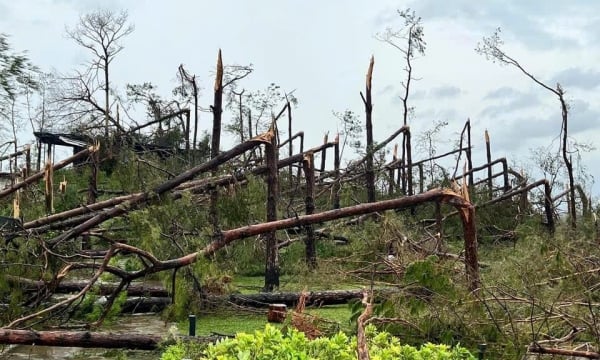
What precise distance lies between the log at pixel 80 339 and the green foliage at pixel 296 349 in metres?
1.16

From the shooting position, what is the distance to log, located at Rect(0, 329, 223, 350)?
4844 millimetres

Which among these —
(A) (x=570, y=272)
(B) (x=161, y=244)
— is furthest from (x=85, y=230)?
(A) (x=570, y=272)

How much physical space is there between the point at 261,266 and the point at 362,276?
3.12 m

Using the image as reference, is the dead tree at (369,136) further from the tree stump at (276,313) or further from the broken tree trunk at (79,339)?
the broken tree trunk at (79,339)

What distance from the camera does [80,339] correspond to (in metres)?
4.93

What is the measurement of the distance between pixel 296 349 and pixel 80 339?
2.18 metres

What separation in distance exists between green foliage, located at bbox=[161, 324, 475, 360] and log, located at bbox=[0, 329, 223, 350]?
1.16 meters

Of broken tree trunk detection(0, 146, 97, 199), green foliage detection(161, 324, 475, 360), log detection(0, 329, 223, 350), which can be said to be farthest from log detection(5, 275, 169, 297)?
green foliage detection(161, 324, 475, 360)

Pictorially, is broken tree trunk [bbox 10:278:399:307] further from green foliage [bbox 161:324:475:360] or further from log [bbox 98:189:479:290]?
green foliage [bbox 161:324:475:360]

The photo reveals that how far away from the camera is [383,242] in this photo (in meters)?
7.99

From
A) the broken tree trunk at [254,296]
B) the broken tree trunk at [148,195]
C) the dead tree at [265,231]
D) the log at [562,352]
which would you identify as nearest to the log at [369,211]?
the dead tree at [265,231]

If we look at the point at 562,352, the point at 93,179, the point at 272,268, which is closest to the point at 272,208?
the point at 272,268

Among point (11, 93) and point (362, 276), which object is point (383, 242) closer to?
point (362, 276)

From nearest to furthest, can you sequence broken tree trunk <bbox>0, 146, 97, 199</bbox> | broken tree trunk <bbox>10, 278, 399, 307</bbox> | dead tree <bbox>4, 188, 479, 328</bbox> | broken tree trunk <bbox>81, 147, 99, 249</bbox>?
dead tree <bbox>4, 188, 479, 328</bbox>, broken tree trunk <bbox>10, 278, 399, 307</bbox>, broken tree trunk <bbox>0, 146, 97, 199</bbox>, broken tree trunk <bbox>81, 147, 99, 249</bbox>
